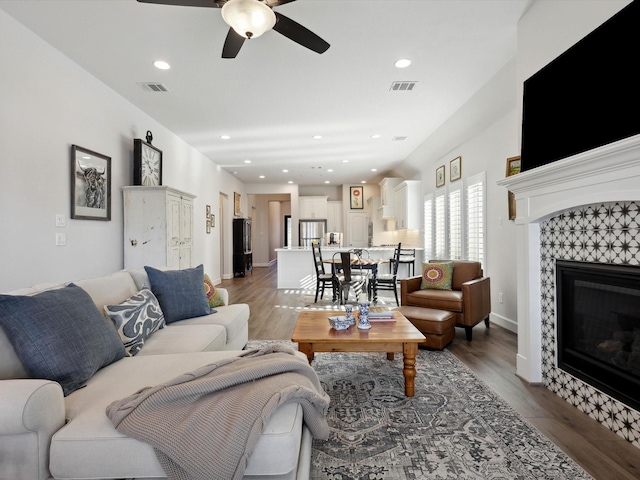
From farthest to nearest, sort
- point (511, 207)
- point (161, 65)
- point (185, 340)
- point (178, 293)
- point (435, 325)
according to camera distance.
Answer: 1. point (511, 207)
2. point (161, 65)
3. point (435, 325)
4. point (178, 293)
5. point (185, 340)

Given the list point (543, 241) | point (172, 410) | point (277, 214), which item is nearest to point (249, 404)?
point (172, 410)

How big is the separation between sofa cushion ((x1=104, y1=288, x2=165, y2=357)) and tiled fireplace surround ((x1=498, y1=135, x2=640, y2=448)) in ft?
9.35

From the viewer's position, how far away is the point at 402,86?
4.16 metres

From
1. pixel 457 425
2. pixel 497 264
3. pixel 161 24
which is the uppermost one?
pixel 161 24

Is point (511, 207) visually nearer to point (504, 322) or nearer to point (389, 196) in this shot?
point (504, 322)

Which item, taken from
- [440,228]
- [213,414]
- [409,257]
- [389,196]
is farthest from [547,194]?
[389,196]

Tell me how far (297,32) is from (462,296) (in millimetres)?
3048

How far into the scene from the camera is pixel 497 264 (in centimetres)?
457

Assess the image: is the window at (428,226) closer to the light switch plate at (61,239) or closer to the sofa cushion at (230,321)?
the sofa cushion at (230,321)

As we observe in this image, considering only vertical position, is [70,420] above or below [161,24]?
below

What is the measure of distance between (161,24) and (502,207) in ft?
14.1

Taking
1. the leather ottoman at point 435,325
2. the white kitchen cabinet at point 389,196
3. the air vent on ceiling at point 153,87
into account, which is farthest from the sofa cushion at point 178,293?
the white kitchen cabinet at point 389,196

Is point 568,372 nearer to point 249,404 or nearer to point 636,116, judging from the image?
point 636,116

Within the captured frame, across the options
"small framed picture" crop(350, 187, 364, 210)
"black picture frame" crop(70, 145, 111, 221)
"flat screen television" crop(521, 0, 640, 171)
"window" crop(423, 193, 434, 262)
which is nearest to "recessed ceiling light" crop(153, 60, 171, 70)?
"black picture frame" crop(70, 145, 111, 221)
